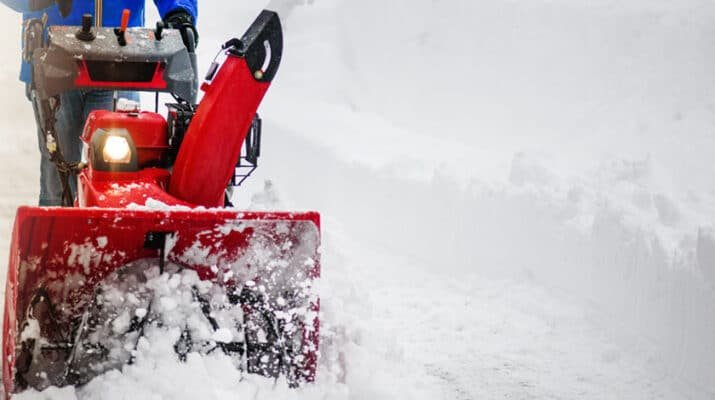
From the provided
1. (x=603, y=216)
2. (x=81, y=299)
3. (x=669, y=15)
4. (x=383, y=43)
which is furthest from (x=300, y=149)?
(x=81, y=299)

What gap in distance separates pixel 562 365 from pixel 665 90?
6.27 m

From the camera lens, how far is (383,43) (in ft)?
35.1

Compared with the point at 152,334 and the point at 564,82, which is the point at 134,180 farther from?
the point at 564,82

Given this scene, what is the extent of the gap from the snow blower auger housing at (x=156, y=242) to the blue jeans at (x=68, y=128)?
0.68 m

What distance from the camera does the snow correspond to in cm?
336

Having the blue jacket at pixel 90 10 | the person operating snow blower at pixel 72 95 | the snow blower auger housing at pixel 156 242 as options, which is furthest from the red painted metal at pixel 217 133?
the blue jacket at pixel 90 10

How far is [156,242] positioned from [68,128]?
174cm

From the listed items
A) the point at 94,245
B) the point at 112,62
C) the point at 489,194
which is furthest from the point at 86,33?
the point at 489,194

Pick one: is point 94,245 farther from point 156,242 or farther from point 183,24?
point 183,24

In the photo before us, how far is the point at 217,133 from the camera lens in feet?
9.55

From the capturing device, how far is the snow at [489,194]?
3361 millimetres

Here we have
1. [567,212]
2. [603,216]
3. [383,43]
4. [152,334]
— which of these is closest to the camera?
[152,334]

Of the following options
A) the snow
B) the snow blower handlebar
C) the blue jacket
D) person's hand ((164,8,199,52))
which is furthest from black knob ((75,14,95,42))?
the snow

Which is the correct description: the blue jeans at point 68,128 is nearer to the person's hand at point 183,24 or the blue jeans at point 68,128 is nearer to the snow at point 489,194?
the person's hand at point 183,24
